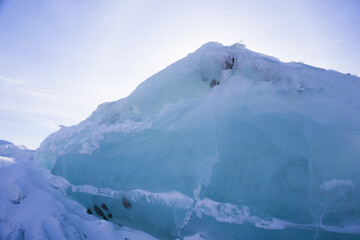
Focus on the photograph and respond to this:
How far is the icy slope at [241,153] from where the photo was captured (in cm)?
270

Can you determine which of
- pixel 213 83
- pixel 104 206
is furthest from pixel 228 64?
pixel 104 206

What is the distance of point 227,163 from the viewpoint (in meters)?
3.04

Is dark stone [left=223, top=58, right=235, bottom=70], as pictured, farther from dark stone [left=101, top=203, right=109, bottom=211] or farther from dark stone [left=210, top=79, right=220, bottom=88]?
dark stone [left=101, top=203, right=109, bottom=211]

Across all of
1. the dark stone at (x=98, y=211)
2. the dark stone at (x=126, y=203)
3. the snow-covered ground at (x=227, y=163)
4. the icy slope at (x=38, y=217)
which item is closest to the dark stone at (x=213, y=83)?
the snow-covered ground at (x=227, y=163)

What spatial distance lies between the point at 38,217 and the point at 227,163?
9.58ft

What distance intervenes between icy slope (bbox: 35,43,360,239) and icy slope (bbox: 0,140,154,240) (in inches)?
20.1

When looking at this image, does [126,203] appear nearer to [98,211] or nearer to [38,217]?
[98,211]

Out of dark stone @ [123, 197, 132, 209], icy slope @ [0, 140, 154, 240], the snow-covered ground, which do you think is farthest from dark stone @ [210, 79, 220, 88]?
icy slope @ [0, 140, 154, 240]

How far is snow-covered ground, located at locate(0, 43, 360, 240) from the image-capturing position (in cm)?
269

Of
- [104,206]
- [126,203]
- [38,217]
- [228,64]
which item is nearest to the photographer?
[38,217]

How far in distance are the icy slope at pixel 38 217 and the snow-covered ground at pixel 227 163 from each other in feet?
0.07

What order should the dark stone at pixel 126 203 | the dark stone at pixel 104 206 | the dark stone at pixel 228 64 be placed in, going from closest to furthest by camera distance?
the dark stone at pixel 228 64 → the dark stone at pixel 126 203 → the dark stone at pixel 104 206

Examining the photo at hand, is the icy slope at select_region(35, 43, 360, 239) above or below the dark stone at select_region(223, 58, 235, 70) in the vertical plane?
below

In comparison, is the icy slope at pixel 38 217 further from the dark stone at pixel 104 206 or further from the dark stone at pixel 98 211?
the dark stone at pixel 104 206
